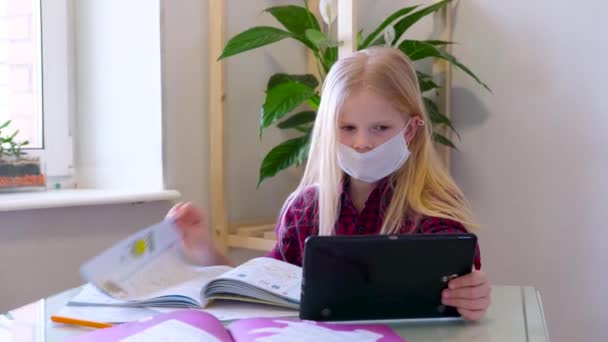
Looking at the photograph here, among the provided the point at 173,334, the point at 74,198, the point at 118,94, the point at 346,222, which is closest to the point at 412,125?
the point at 346,222

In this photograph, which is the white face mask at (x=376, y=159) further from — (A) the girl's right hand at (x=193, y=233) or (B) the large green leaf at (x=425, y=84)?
(B) the large green leaf at (x=425, y=84)

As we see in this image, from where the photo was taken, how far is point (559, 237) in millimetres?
1638

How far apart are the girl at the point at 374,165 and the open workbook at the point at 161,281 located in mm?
106

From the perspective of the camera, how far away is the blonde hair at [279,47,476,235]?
1.12m

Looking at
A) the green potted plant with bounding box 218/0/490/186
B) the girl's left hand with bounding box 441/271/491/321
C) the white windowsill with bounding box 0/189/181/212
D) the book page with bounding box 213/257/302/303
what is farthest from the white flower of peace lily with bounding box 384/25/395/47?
the girl's left hand with bounding box 441/271/491/321

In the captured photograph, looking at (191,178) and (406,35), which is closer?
(191,178)

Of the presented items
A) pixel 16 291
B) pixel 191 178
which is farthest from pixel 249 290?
pixel 191 178

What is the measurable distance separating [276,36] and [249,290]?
850mm

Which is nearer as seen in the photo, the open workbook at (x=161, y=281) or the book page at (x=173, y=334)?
the book page at (x=173, y=334)

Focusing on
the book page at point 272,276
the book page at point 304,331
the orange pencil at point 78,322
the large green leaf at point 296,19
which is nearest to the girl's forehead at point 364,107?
the book page at point 272,276

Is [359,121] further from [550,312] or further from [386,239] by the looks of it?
[550,312]

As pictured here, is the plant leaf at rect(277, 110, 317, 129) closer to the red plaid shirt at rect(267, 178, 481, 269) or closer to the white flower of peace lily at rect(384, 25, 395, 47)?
the white flower of peace lily at rect(384, 25, 395, 47)

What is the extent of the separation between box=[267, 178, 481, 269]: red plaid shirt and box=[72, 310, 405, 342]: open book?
33 centimetres

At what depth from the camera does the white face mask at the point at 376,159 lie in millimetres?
1110
